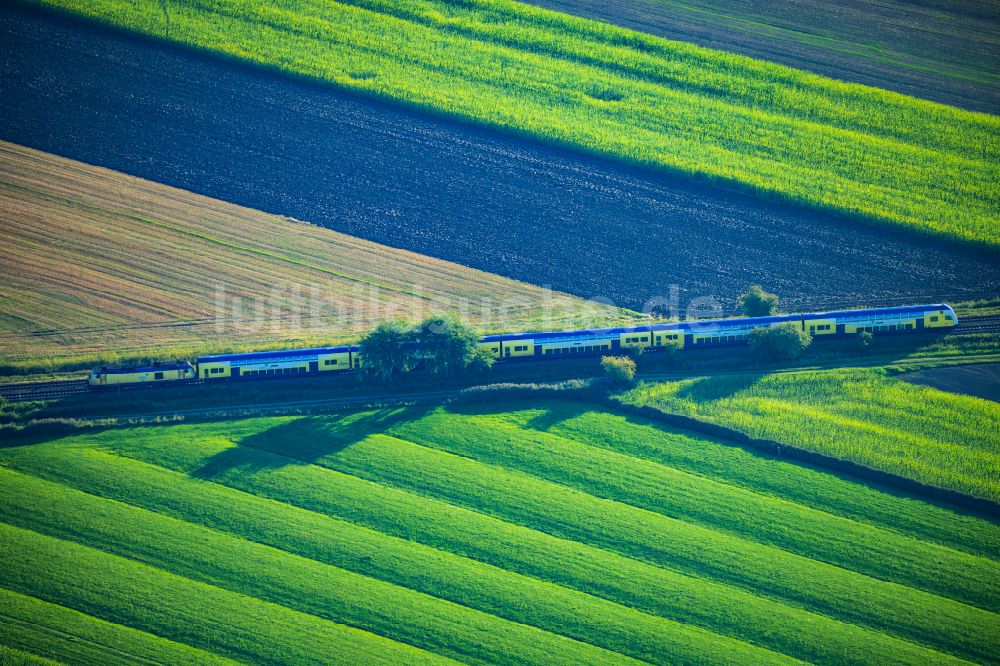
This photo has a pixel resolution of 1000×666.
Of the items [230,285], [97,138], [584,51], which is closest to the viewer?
[230,285]

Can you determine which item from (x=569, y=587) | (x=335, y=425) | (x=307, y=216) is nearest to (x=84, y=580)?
(x=335, y=425)

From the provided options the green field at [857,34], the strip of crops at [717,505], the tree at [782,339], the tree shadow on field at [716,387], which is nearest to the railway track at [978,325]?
the tree at [782,339]

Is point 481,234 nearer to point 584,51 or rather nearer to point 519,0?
point 584,51

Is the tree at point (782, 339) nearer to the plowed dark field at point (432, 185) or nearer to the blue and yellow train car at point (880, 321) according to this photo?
the blue and yellow train car at point (880, 321)

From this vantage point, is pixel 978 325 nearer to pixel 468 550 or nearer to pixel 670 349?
pixel 670 349

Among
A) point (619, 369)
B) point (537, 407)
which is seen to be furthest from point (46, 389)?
point (619, 369)

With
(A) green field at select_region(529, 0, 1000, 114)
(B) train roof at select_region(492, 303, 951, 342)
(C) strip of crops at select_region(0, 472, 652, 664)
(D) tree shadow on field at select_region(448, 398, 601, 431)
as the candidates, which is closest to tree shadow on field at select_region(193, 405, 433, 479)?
(D) tree shadow on field at select_region(448, 398, 601, 431)
